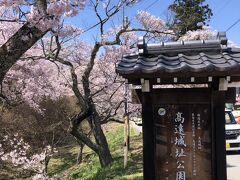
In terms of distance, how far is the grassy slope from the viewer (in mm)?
12750

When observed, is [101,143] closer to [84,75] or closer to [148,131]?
[84,75]

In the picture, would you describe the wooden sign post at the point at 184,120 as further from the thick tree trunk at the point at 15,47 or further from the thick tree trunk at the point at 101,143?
the thick tree trunk at the point at 101,143

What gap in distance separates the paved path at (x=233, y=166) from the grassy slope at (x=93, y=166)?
2699mm

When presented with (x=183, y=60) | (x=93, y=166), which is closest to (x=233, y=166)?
(x=93, y=166)

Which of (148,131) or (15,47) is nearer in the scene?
(148,131)

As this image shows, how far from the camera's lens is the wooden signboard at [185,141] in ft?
18.0

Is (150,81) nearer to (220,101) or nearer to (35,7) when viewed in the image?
(220,101)

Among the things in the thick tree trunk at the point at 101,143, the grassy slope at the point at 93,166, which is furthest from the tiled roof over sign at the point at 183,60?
the thick tree trunk at the point at 101,143

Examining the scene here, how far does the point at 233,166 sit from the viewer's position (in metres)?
12.5

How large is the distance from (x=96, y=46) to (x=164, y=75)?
914 cm

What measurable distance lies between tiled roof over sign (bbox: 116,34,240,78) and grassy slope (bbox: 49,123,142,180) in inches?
251

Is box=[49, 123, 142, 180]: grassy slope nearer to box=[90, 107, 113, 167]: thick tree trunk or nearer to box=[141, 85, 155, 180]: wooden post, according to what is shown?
box=[90, 107, 113, 167]: thick tree trunk

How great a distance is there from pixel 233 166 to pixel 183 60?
340 inches

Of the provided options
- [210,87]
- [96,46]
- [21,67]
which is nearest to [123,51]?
[96,46]
